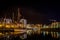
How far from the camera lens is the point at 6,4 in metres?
1.34

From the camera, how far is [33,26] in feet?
4.27

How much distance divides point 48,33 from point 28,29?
20 centimetres

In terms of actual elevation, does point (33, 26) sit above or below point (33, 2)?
Answer: below

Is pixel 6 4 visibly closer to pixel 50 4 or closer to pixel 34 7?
pixel 34 7

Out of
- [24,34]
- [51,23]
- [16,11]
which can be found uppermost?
[16,11]

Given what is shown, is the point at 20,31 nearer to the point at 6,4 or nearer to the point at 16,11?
the point at 16,11

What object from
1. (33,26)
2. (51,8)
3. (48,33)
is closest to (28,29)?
(33,26)

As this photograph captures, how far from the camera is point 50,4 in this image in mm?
1312

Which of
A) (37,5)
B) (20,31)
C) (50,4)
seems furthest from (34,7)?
(20,31)

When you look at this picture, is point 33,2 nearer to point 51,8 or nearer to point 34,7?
point 34,7

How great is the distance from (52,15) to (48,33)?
0.18m

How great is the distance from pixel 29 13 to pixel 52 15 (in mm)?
226

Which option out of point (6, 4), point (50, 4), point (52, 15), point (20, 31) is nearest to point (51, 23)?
point (52, 15)

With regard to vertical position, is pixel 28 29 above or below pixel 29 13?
below
